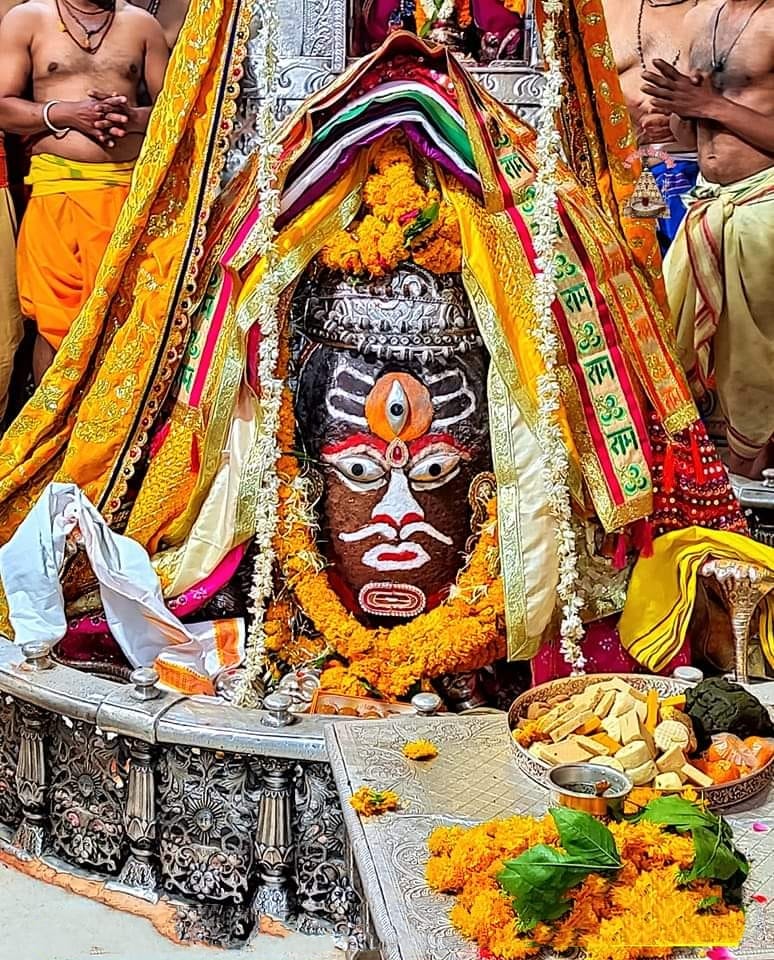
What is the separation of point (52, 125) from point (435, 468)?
2.92m

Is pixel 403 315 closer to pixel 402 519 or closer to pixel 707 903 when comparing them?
pixel 402 519

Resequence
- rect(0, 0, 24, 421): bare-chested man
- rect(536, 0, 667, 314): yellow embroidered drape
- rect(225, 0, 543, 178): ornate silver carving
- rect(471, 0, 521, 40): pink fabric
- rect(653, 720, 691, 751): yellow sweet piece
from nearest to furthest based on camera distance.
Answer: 1. rect(653, 720, 691, 751): yellow sweet piece
2. rect(536, 0, 667, 314): yellow embroidered drape
3. rect(471, 0, 521, 40): pink fabric
4. rect(225, 0, 543, 178): ornate silver carving
5. rect(0, 0, 24, 421): bare-chested man

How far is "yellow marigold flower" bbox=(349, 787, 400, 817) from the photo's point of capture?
2.22 meters

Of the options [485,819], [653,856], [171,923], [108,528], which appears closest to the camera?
[653,856]

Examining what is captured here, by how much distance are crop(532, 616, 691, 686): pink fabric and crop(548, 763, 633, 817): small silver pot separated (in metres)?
1.04

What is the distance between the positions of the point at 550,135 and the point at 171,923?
1924 mm

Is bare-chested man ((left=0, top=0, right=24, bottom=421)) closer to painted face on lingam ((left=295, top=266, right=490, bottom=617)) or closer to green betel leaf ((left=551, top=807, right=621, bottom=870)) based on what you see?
painted face on lingam ((left=295, top=266, right=490, bottom=617))

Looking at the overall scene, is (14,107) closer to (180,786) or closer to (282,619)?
(282,619)

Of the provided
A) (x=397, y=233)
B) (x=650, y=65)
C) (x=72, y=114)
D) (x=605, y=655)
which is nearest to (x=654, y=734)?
(x=605, y=655)

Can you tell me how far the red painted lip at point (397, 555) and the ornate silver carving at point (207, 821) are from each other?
61cm

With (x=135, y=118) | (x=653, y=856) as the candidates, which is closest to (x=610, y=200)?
(x=653, y=856)

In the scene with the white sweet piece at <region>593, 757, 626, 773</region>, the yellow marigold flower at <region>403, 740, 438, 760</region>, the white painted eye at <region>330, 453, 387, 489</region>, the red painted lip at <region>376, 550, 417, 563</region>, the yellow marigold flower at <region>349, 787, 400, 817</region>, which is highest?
the white painted eye at <region>330, 453, 387, 489</region>

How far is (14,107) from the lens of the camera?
5.39 m

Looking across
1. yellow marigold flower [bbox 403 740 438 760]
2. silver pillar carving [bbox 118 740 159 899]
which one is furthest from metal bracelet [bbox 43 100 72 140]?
yellow marigold flower [bbox 403 740 438 760]
